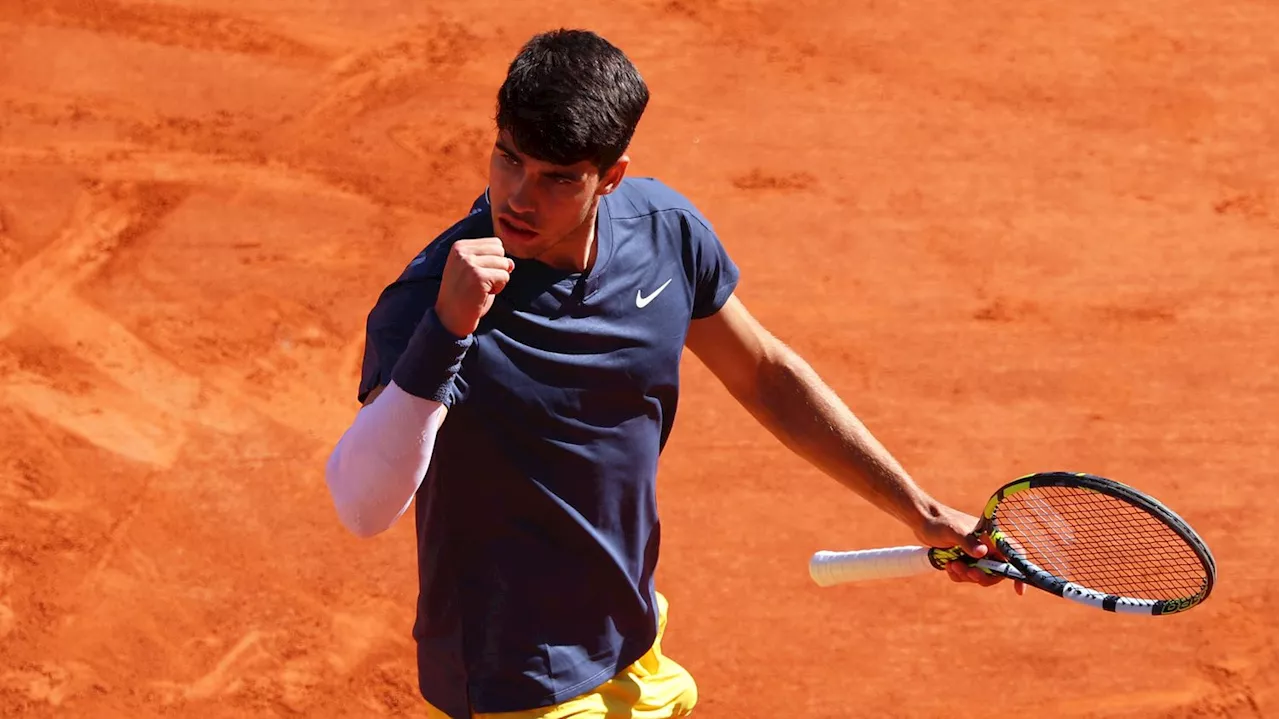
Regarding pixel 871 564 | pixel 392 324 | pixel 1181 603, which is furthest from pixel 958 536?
pixel 392 324

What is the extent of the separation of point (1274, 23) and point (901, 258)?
3.18 meters

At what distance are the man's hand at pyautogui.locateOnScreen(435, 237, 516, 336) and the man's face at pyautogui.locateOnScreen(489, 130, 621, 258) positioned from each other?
0.24 m

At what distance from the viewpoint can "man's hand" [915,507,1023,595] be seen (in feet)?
11.8

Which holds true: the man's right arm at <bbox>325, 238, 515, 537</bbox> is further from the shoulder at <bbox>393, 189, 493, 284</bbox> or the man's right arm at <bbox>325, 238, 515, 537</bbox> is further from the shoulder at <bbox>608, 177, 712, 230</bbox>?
the shoulder at <bbox>608, 177, 712, 230</bbox>

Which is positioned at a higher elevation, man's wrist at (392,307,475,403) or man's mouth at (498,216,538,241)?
man's mouth at (498,216,538,241)

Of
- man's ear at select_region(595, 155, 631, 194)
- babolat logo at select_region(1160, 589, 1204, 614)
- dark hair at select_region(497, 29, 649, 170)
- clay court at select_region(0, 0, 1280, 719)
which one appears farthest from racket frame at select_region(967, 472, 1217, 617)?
clay court at select_region(0, 0, 1280, 719)

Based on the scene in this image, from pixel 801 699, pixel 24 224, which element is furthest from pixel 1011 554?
pixel 24 224

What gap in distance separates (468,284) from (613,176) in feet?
1.83

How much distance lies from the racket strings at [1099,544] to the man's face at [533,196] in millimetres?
1513

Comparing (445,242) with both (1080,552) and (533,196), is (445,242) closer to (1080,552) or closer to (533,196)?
(533,196)

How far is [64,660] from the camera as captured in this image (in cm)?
545

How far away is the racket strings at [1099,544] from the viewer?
13.1 feet

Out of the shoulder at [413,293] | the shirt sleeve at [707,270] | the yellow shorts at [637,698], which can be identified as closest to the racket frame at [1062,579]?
the yellow shorts at [637,698]

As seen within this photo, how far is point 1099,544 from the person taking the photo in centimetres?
427
